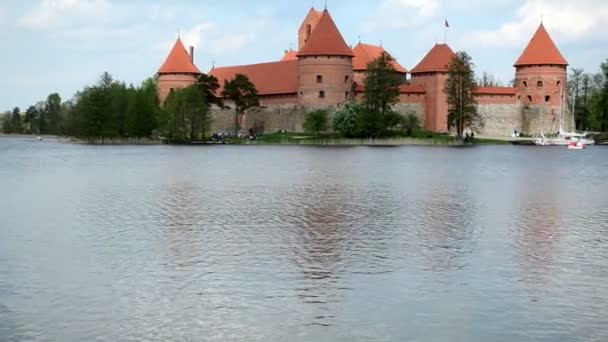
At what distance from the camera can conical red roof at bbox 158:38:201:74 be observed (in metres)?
62.0

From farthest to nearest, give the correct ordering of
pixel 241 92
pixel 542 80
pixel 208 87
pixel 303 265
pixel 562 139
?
pixel 542 80 < pixel 208 87 < pixel 562 139 < pixel 241 92 < pixel 303 265

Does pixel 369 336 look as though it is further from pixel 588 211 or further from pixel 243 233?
pixel 588 211

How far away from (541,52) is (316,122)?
17065 mm

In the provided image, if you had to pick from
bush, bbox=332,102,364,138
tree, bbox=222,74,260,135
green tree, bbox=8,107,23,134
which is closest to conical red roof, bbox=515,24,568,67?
bush, bbox=332,102,364,138

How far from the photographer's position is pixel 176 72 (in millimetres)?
61969

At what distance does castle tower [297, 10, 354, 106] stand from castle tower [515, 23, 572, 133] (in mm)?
12275

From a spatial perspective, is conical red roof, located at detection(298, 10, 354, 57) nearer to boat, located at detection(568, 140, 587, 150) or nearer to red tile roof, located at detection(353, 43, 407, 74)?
red tile roof, located at detection(353, 43, 407, 74)

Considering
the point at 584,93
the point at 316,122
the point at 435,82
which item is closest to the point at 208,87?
the point at 316,122

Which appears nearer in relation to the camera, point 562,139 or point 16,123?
point 562,139

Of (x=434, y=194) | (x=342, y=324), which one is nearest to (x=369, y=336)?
(x=342, y=324)

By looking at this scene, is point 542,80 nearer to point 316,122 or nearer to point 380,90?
point 380,90

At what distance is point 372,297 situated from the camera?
736 centimetres

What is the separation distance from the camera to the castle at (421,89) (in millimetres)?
53719

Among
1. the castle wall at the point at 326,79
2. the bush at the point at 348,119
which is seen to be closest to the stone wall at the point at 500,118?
the castle wall at the point at 326,79
